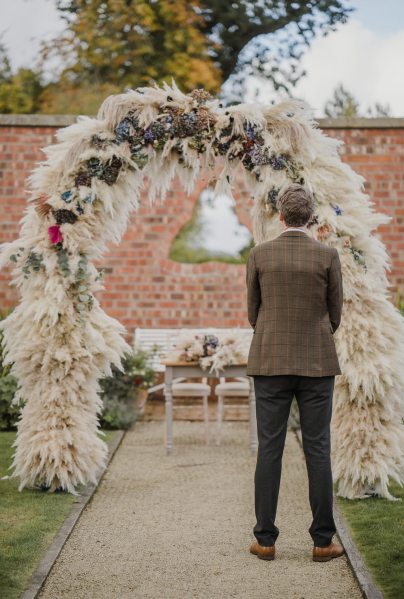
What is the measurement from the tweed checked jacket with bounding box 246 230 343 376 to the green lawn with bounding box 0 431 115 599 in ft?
5.48

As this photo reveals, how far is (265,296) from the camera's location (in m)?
5.05

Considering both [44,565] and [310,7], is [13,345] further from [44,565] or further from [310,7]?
[310,7]

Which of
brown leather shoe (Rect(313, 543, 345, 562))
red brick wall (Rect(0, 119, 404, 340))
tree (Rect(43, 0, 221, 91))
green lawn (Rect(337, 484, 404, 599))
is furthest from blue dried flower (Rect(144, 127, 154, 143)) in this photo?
tree (Rect(43, 0, 221, 91))

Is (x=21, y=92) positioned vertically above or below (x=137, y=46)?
below

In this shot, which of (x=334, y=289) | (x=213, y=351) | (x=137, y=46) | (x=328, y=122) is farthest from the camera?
(x=137, y=46)

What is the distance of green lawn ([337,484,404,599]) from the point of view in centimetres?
473

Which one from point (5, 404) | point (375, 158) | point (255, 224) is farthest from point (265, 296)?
point (375, 158)

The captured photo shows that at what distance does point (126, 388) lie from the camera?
10141 millimetres

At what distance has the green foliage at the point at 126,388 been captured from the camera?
981 cm

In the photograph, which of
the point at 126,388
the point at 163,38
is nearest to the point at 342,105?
the point at 163,38

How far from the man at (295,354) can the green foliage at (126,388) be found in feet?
15.9

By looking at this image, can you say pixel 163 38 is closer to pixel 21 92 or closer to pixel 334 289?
pixel 21 92

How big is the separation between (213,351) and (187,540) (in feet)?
10.3

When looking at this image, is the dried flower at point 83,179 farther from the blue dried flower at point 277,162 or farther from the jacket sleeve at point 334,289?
the jacket sleeve at point 334,289
